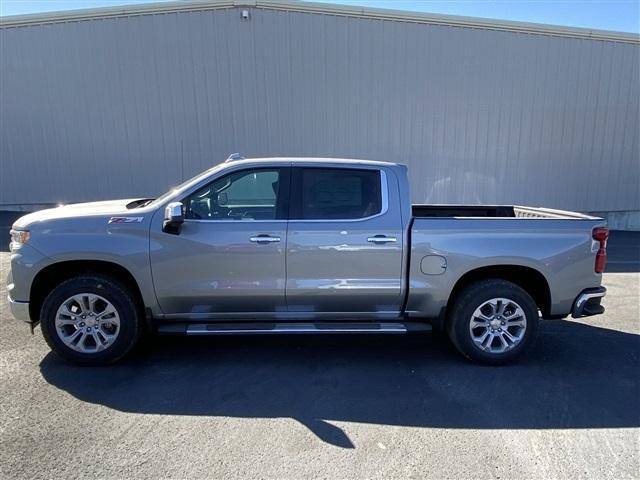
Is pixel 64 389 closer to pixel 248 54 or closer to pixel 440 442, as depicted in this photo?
pixel 440 442

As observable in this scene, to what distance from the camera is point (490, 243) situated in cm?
397

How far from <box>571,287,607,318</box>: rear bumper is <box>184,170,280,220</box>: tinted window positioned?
2887 millimetres

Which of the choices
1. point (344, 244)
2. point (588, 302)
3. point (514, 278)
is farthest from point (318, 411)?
point (588, 302)

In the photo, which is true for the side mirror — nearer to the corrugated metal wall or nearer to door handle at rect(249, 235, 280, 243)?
door handle at rect(249, 235, 280, 243)

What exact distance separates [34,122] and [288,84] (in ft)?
24.0

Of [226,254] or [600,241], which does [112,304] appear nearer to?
[226,254]

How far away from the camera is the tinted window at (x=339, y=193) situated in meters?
4.03

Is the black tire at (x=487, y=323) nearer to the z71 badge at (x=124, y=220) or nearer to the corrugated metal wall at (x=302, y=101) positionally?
the z71 badge at (x=124, y=220)

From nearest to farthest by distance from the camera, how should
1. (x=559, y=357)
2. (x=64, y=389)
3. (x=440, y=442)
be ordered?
(x=440, y=442) → (x=64, y=389) → (x=559, y=357)

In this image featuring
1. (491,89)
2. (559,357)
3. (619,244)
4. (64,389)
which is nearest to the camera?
(64,389)

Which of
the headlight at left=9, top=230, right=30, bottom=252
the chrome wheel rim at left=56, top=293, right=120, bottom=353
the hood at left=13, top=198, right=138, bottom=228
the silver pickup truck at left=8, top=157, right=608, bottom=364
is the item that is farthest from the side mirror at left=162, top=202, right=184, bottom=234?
the headlight at left=9, top=230, right=30, bottom=252

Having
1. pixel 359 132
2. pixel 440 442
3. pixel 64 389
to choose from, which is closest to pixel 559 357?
pixel 440 442

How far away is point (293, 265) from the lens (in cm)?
394

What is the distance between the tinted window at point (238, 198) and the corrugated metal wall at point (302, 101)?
8579 millimetres
